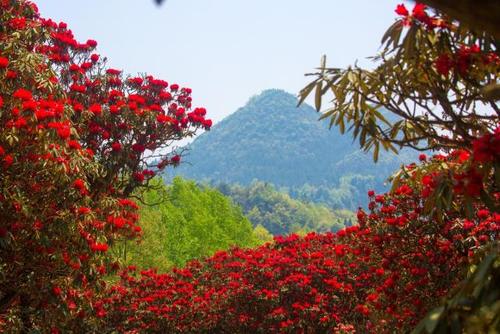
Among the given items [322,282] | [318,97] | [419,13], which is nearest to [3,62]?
[318,97]

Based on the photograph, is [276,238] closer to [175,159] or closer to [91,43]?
[175,159]

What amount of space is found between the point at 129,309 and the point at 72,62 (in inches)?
219

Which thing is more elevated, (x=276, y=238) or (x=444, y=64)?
(x=444, y=64)

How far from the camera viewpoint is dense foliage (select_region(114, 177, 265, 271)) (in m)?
24.2

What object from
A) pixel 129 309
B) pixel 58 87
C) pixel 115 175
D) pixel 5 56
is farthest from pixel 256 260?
pixel 5 56

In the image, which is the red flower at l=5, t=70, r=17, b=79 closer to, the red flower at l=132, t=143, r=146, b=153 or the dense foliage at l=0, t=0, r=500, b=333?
the dense foliage at l=0, t=0, r=500, b=333

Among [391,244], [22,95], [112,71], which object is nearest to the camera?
[22,95]

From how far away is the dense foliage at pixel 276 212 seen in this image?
460 ft

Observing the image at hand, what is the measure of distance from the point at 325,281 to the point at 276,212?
443ft

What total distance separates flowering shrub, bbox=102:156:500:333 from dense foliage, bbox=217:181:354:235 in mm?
125084

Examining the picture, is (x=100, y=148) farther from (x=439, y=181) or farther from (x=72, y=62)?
(x=439, y=181)

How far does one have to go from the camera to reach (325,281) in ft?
33.8

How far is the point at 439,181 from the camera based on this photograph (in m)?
3.12

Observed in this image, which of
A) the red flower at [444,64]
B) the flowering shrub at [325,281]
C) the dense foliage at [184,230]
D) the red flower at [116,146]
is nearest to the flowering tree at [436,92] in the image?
the red flower at [444,64]
